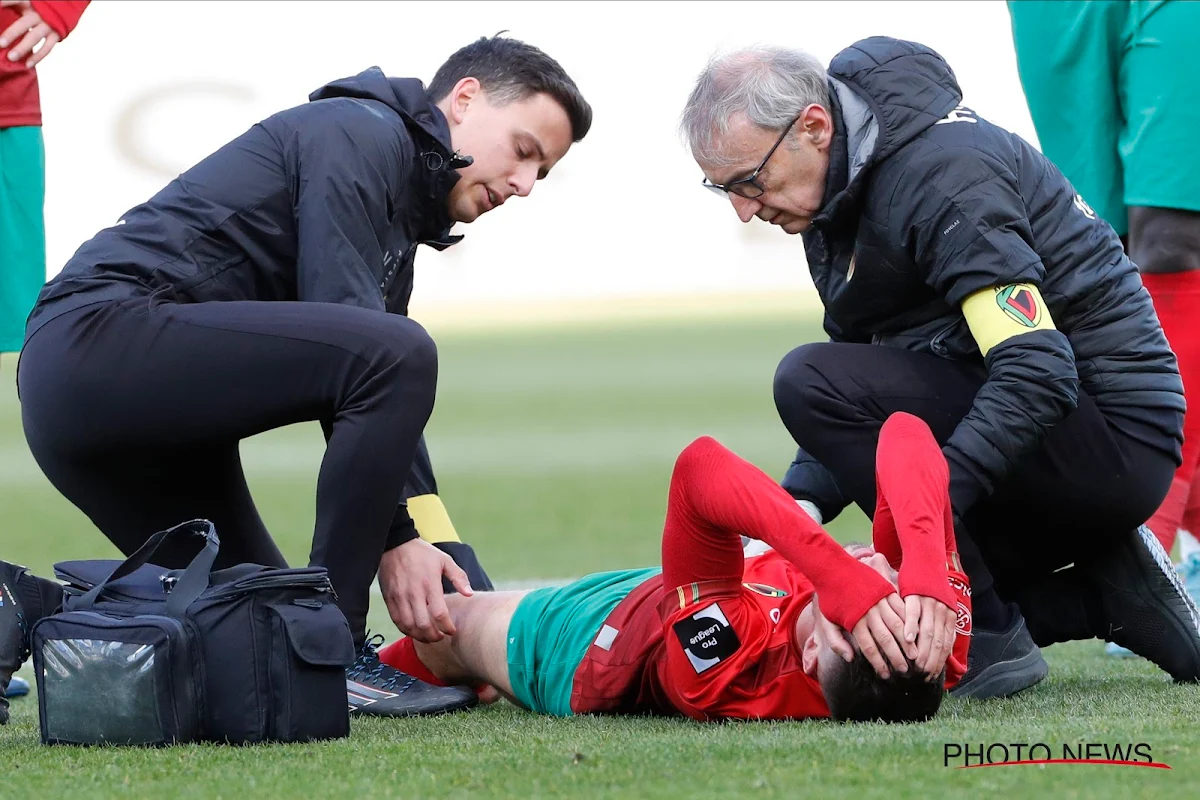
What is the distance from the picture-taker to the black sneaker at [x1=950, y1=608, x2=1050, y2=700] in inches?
117

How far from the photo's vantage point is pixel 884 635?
2375 mm

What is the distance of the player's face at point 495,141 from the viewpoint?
10.7ft

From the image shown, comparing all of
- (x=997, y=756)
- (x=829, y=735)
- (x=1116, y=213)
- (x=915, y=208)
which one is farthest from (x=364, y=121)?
(x=1116, y=213)

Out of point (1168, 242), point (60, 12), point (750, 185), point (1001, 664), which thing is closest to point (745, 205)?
point (750, 185)

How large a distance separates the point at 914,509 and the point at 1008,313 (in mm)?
521

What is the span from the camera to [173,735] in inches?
97.8

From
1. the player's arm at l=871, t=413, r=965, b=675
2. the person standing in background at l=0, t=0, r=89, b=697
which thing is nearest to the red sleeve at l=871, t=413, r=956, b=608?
the player's arm at l=871, t=413, r=965, b=675

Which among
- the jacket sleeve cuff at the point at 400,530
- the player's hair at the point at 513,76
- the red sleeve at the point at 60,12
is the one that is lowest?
the jacket sleeve cuff at the point at 400,530

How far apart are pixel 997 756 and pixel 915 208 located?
1.14m

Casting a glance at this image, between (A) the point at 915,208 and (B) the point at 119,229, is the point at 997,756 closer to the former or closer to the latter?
(A) the point at 915,208

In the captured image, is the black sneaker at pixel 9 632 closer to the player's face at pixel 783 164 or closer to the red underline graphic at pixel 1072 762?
the player's face at pixel 783 164

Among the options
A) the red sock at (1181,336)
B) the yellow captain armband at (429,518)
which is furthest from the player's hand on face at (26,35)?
the red sock at (1181,336)

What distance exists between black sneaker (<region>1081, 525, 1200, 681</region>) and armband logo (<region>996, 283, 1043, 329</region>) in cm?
69

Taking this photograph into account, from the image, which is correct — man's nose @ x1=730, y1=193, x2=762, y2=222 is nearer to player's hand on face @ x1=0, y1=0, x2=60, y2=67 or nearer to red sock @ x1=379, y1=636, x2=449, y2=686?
red sock @ x1=379, y1=636, x2=449, y2=686
